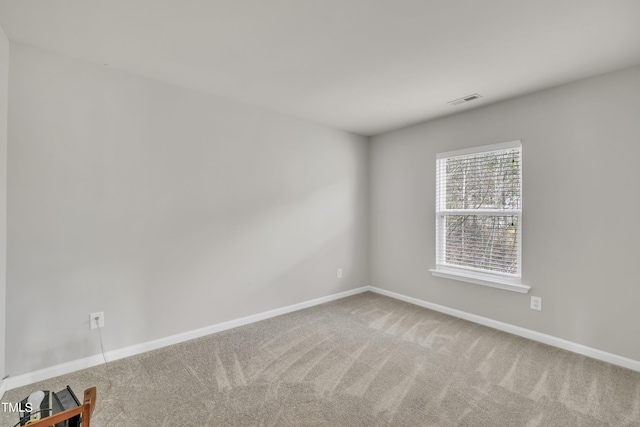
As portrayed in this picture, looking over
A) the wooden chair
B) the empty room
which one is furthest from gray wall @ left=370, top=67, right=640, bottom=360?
the wooden chair

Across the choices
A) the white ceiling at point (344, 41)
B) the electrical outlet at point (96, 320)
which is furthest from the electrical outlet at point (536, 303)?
the electrical outlet at point (96, 320)

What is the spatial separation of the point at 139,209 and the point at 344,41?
206cm

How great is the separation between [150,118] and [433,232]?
10.4 ft

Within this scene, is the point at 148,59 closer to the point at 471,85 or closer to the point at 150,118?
the point at 150,118

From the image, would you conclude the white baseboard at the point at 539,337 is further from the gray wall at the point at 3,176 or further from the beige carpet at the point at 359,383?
the gray wall at the point at 3,176

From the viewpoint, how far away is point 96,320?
226 centimetres

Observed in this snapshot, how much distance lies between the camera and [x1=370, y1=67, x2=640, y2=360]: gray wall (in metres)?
2.27

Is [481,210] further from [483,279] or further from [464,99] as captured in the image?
[464,99]

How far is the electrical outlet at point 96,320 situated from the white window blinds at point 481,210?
334 centimetres

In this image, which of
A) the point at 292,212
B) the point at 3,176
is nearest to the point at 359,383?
the point at 292,212

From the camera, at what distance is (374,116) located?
3438mm

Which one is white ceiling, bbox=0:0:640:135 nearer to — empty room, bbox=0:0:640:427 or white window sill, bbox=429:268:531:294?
empty room, bbox=0:0:640:427

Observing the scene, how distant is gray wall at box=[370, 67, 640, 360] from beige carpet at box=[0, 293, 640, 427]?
11.3 inches

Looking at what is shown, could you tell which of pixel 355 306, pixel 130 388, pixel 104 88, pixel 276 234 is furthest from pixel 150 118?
pixel 355 306
